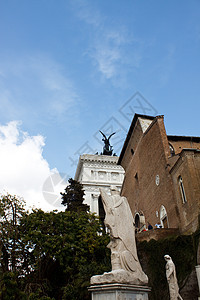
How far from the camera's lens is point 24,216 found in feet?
60.4

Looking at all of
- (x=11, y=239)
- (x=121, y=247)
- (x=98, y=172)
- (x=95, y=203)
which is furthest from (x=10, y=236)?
(x=98, y=172)

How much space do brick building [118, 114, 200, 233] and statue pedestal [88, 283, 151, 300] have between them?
38.4 ft

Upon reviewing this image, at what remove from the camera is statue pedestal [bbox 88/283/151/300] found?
16.4ft

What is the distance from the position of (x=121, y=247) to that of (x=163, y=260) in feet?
40.3

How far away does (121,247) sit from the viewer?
5.76m

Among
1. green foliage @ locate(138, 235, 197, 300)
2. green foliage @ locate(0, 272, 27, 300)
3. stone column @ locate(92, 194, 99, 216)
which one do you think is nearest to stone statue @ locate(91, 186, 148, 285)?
green foliage @ locate(0, 272, 27, 300)

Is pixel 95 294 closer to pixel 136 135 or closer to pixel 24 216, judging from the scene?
pixel 24 216

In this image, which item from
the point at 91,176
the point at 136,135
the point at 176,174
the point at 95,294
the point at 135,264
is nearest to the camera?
the point at 95,294

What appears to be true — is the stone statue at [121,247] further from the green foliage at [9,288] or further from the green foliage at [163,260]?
the green foliage at [163,260]

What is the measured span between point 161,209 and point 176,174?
3.87m

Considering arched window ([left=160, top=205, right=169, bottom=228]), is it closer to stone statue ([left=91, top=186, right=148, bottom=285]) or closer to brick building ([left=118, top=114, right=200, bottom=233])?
brick building ([left=118, top=114, right=200, bottom=233])

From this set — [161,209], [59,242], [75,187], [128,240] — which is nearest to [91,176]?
[75,187]

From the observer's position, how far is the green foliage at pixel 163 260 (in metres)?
15.6

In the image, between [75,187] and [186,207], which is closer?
[186,207]
